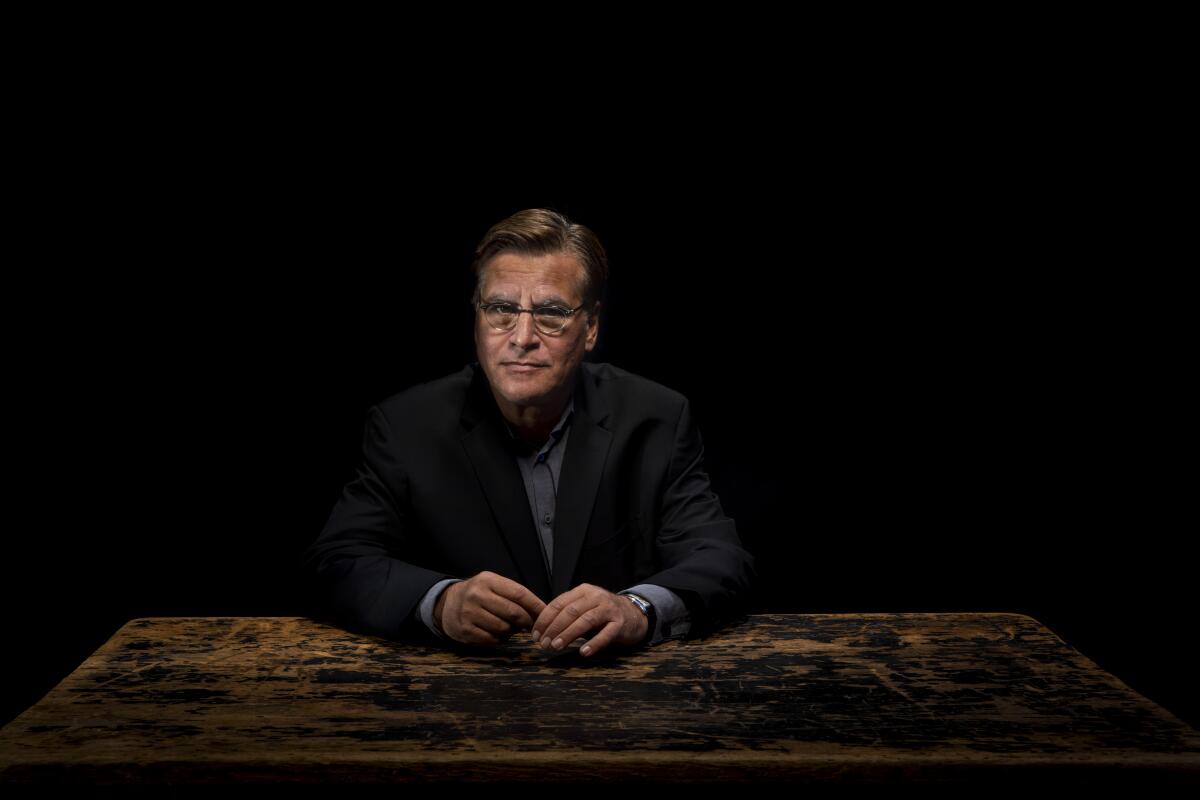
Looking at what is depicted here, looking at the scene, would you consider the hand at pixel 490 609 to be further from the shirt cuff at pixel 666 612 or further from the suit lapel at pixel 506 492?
the suit lapel at pixel 506 492

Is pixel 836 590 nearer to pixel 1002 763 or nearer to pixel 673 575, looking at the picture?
pixel 673 575

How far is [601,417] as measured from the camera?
3523 millimetres

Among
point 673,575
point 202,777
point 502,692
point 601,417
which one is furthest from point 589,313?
point 202,777

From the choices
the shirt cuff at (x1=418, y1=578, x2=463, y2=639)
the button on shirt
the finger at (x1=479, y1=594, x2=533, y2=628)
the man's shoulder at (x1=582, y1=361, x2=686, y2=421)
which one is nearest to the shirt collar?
the button on shirt

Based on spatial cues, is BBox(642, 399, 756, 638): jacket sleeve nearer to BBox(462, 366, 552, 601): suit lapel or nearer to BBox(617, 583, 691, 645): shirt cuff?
BBox(617, 583, 691, 645): shirt cuff

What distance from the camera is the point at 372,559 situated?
3.29m

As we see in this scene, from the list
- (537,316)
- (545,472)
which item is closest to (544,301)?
(537,316)

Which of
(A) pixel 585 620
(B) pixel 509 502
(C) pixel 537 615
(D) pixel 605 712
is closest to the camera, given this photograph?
(D) pixel 605 712

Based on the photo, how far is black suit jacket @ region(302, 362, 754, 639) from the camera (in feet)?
11.2

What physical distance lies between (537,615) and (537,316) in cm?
83

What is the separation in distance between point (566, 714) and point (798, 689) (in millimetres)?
532

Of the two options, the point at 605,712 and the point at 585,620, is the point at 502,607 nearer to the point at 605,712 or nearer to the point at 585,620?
the point at 585,620

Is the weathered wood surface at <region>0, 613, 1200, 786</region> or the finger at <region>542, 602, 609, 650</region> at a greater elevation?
the finger at <region>542, 602, 609, 650</region>

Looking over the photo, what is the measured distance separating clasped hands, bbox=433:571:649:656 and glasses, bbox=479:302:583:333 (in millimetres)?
737
